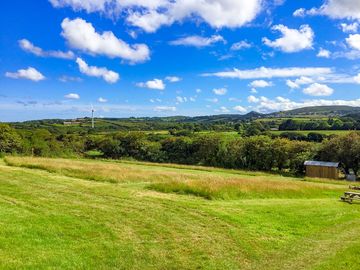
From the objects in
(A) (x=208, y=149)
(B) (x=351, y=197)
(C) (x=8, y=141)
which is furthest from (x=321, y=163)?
(C) (x=8, y=141)

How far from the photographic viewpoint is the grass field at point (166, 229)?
12.3 metres

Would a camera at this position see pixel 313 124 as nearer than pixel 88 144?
No

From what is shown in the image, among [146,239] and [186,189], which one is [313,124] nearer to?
[186,189]

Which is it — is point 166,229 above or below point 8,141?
below

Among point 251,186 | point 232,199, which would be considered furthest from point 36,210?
point 251,186

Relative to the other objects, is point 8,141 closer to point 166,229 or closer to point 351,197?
point 351,197

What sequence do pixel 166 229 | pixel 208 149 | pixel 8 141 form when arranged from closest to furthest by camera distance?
pixel 166 229 → pixel 8 141 → pixel 208 149

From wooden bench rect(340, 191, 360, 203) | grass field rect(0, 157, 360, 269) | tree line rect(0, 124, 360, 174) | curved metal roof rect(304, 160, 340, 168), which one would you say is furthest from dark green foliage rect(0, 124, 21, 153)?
wooden bench rect(340, 191, 360, 203)

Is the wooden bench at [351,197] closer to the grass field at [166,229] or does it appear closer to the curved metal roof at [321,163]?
the grass field at [166,229]

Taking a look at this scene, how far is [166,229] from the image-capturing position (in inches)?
611

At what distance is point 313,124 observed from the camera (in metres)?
151

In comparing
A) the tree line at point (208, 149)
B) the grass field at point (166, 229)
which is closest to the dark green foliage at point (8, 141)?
the tree line at point (208, 149)

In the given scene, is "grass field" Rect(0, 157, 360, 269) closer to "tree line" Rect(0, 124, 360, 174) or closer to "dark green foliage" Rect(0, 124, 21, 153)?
"tree line" Rect(0, 124, 360, 174)

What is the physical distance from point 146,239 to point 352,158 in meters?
57.7
